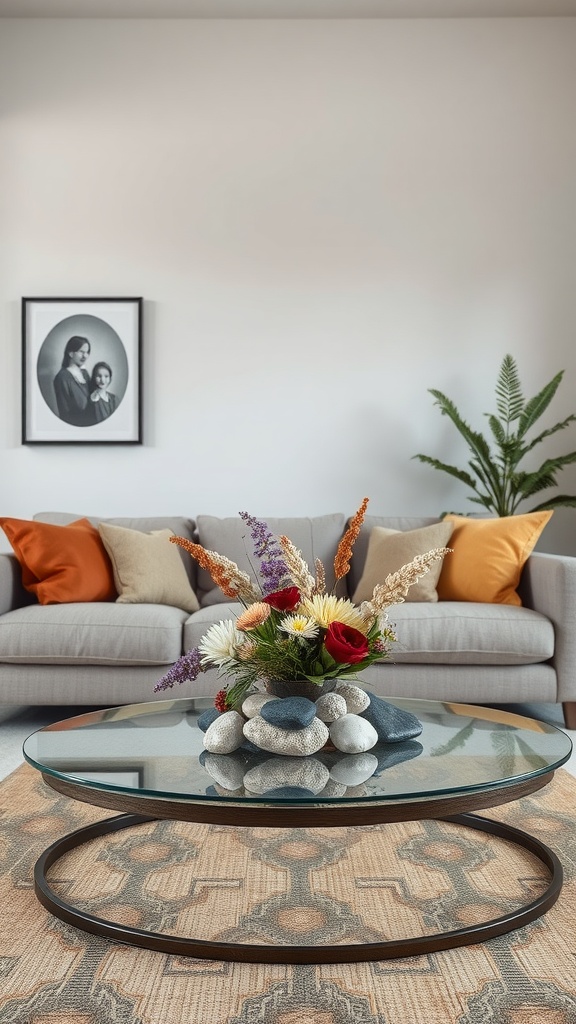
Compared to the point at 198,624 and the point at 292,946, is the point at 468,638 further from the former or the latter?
the point at 292,946

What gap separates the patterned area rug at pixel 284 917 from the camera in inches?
56.4

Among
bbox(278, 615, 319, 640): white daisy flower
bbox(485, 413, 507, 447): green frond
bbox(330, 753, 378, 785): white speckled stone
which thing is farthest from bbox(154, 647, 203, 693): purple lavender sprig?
bbox(485, 413, 507, 447): green frond

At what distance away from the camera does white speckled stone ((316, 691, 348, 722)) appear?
1783mm

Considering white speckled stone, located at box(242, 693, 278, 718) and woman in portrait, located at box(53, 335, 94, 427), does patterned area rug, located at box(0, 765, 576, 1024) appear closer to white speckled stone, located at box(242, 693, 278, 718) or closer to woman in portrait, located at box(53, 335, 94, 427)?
white speckled stone, located at box(242, 693, 278, 718)

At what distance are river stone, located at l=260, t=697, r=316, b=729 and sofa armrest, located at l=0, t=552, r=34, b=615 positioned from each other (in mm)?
2065

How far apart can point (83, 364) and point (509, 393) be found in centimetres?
208

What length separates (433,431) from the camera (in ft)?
15.0

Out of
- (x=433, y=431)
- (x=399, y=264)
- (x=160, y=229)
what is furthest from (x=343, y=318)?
(x=160, y=229)

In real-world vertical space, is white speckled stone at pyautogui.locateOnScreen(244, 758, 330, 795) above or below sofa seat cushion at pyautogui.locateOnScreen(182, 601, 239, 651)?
above

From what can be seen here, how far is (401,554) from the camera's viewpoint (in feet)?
12.2

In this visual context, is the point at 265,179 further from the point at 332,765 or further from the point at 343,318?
the point at 332,765

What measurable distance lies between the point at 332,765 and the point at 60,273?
3544 millimetres

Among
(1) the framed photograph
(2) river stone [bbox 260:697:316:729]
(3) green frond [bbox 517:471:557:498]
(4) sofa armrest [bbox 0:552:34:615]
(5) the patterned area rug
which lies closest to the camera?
(5) the patterned area rug

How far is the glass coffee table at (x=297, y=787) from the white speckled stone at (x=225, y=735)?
18 millimetres
